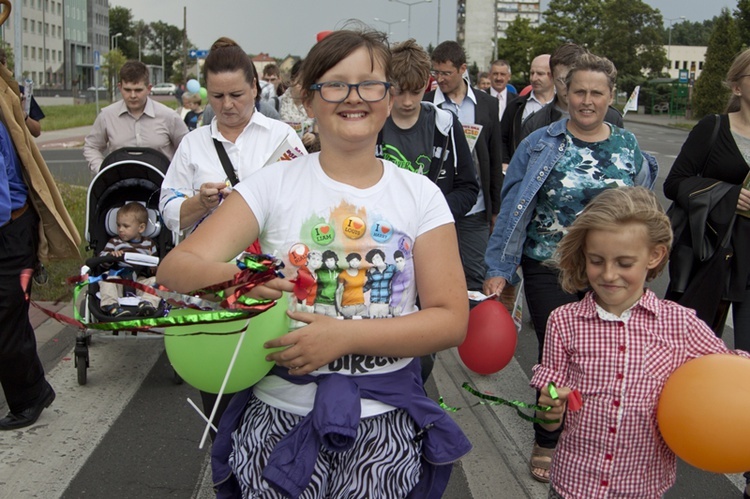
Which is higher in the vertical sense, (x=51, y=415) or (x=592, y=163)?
(x=592, y=163)

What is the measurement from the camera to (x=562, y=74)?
6426 mm

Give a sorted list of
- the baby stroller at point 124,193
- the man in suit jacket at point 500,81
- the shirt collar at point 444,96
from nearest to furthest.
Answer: the baby stroller at point 124,193, the shirt collar at point 444,96, the man in suit jacket at point 500,81

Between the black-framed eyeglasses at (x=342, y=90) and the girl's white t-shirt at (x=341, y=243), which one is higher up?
the black-framed eyeglasses at (x=342, y=90)

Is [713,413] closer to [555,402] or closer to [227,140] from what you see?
[555,402]

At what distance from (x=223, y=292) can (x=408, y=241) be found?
516 millimetres

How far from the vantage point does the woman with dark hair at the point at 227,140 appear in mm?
4156

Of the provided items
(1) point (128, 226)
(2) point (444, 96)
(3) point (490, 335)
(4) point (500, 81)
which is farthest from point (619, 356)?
(4) point (500, 81)

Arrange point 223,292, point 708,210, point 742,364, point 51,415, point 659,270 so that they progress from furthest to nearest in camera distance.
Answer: point 51,415 < point 708,210 < point 659,270 < point 742,364 < point 223,292

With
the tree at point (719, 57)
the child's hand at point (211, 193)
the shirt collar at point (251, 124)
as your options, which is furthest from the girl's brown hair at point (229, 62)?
the tree at point (719, 57)

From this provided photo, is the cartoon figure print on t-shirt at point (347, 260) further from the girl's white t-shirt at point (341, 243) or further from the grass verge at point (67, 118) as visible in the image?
the grass verge at point (67, 118)

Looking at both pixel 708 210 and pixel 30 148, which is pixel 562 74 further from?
pixel 30 148

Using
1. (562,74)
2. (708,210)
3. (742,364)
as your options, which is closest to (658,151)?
(562,74)

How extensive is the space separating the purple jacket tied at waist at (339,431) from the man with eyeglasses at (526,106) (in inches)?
212

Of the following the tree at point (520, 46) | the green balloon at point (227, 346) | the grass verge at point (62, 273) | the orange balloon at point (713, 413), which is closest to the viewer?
the green balloon at point (227, 346)
